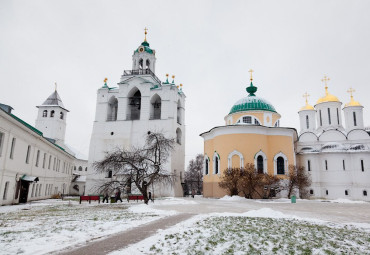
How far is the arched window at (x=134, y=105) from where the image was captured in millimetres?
39406

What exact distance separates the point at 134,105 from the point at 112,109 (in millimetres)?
3397

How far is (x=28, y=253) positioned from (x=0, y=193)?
13.7m

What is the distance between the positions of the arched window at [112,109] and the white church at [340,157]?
25115 mm

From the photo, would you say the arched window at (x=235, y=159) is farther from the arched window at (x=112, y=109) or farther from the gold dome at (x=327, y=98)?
the gold dome at (x=327, y=98)

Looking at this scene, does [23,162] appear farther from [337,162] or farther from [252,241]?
[337,162]

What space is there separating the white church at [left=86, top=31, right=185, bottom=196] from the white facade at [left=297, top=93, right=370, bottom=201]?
1597 cm

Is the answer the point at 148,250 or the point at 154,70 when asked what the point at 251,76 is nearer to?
the point at 154,70

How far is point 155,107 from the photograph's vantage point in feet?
130

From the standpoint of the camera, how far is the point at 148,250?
6.22m

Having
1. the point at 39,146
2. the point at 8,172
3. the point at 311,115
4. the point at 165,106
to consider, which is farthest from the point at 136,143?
the point at 311,115

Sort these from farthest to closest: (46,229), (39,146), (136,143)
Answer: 1. (136,143)
2. (39,146)
3. (46,229)

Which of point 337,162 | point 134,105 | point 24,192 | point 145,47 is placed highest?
point 145,47

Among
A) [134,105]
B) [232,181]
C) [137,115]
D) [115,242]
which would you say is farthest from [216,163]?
[115,242]

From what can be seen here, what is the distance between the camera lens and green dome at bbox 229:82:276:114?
37.0 meters
